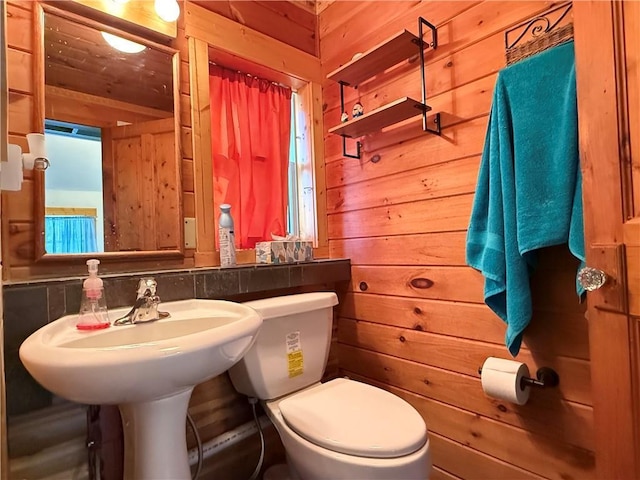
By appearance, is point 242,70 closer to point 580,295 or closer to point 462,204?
point 462,204

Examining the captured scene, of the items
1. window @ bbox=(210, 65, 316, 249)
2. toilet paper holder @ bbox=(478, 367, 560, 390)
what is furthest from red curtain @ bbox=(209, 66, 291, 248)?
toilet paper holder @ bbox=(478, 367, 560, 390)

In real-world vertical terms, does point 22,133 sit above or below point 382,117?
below

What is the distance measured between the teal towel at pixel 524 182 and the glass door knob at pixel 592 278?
15cm

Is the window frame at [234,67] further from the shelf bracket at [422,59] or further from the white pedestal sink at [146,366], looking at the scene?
the shelf bracket at [422,59]

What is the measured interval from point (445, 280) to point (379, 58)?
3.07 feet

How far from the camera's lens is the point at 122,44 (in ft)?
4.33

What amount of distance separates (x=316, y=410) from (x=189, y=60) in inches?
55.1

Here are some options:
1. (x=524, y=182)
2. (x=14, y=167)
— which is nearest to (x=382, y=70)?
(x=524, y=182)

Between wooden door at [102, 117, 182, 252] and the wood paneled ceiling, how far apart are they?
116mm

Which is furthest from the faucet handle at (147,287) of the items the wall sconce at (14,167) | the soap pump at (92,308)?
the wall sconce at (14,167)

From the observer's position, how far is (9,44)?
3.60 feet

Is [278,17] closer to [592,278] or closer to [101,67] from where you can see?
[101,67]

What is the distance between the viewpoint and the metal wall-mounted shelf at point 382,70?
1.37m

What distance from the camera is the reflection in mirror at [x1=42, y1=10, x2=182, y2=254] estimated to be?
3.83ft
